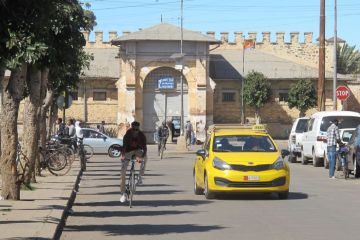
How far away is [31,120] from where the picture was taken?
21.9 meters

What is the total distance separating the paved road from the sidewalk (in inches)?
14.2

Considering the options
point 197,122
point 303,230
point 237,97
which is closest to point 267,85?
point 237,97

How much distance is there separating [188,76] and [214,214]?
5526cm

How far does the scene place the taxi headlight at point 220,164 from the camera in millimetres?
18381

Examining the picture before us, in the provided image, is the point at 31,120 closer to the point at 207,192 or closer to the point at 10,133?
the point at 10,133

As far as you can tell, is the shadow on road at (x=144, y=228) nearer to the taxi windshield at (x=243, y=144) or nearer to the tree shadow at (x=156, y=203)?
the tree shadow at (x=156, y=203)

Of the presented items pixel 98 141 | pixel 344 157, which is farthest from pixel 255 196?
pixel 98 141

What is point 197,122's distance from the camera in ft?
231

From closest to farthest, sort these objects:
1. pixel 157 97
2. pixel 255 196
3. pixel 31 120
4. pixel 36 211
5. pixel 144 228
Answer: pixel 144 228
pixel 36 211
pixel 255 196
pixel 31 120
pixel 157 97

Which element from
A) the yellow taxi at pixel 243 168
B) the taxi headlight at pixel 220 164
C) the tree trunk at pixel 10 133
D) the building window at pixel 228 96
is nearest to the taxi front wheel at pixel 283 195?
the yellow taxi at pixel 243 168

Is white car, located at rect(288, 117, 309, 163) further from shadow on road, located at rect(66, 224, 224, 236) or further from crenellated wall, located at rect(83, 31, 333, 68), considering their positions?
crenellated wall, located at rect(83, 31, 333, 68)

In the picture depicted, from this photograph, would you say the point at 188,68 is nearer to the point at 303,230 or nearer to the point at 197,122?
the point at 197,122

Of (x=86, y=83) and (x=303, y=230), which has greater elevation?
(x=86, y=83)

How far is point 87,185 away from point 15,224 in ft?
36.3
